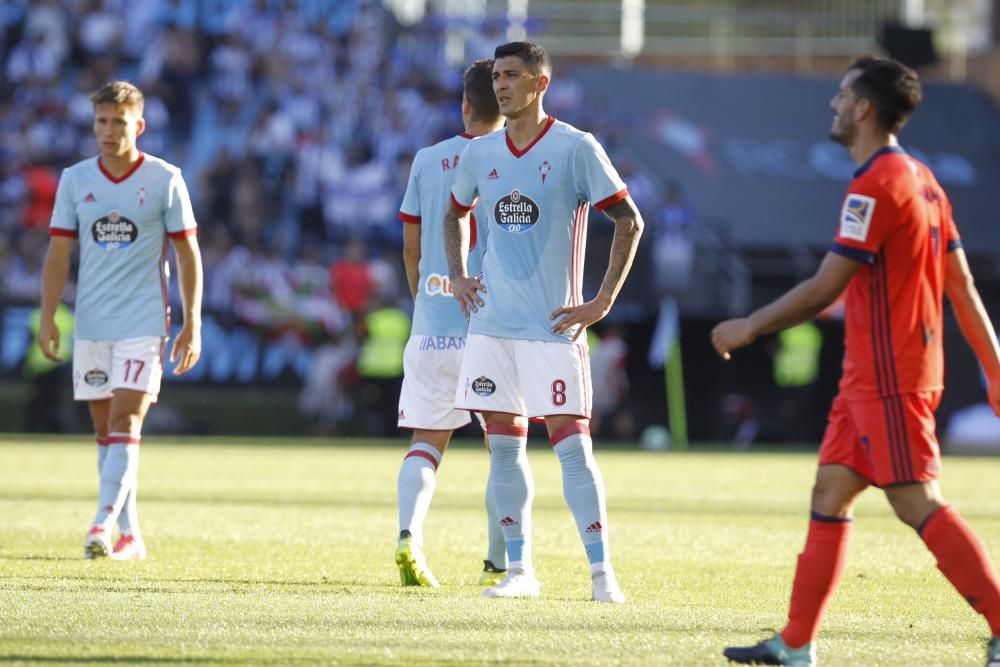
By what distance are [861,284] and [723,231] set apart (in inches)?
946

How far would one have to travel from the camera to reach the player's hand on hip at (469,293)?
755 cm

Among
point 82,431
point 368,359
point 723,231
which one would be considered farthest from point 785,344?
point 82,431

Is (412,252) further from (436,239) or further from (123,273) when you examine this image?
(123,273)

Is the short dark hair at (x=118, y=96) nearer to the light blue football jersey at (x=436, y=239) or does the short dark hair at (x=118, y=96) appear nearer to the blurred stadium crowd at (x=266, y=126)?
the light blue football jersey at (x=436, y=239)

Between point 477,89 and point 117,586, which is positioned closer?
point 117,586

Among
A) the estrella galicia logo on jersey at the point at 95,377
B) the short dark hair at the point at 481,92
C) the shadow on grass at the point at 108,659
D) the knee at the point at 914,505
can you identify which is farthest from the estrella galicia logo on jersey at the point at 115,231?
the knee at the point at 914,505

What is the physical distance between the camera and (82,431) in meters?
24.5

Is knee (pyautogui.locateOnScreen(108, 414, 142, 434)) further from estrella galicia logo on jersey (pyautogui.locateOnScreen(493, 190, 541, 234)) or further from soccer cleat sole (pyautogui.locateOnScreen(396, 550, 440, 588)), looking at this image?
estrella galicia logo on jersey (pyautogui.locateOnScreen(493, 190, 541, 234))

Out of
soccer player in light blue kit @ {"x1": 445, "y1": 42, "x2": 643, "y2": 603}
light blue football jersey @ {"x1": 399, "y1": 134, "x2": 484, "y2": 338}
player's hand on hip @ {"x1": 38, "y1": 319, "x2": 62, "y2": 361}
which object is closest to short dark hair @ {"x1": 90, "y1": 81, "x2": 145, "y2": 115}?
player's hand on hip @ {"x1": 38, "y1": 319, "x2": 62, "y2": 361}

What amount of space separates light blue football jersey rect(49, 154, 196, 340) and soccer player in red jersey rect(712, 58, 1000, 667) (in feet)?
15.0

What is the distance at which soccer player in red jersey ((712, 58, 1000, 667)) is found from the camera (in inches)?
215

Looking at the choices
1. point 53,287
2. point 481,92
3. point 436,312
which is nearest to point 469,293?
point 436,312

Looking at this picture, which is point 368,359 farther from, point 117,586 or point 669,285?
point 117,586

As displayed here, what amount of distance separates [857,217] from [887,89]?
0.46 metres
